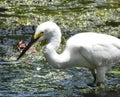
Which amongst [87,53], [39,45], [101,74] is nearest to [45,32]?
[87,53]

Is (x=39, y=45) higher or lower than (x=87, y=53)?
lower

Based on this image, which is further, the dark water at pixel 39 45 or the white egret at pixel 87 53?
the dark water at pixel 39 45

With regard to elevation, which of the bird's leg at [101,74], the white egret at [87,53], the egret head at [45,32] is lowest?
the bird's leg at [101,74]

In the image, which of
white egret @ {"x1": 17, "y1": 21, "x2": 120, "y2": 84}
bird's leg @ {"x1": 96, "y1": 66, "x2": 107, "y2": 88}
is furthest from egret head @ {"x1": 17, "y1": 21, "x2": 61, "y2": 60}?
bird's leg @ {"x1": 96, "y1": 66, "x2": 107, "y2": 88}

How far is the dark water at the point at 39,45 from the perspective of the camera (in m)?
10.3

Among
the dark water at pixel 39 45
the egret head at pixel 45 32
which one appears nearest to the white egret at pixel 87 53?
the egret head at pixel 45 32

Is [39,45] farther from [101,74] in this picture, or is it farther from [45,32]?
[45,32]

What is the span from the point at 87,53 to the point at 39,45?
10.2 feet

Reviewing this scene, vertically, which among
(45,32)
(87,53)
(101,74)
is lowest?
(101,74)

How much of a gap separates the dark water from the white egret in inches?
18.6

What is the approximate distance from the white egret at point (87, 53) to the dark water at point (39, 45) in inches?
18.6

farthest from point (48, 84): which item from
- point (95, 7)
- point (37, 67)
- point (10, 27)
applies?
point (95, 7)

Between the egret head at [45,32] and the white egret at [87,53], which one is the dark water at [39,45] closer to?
the white egret at [87,53]

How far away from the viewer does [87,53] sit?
33.2 feet
